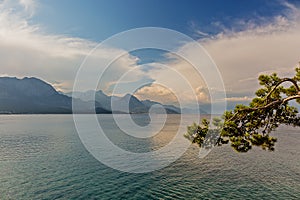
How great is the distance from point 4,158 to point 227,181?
52.7 metres

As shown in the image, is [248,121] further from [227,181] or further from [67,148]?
[67,148]

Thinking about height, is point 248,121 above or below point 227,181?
above

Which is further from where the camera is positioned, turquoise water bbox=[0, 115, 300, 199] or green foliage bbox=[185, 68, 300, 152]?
turquoise water bbox=[0, 115, 300, 199]

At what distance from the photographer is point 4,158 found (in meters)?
59.5

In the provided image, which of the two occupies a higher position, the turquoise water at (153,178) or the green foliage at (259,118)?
the green foliage at (259,118)

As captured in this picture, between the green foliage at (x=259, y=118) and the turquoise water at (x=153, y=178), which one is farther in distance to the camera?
the turquoise water at (x=153, y=178)

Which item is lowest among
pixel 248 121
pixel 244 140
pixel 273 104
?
pixel 244 140

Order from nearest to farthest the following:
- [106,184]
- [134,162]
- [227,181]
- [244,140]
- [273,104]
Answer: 1. [273,104]
2. [244,140]
3. [106,184]
4. [227,181]
5. [134,162]

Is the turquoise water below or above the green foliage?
below

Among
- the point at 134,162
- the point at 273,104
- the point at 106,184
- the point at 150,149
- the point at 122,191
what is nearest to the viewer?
the point at 273,104

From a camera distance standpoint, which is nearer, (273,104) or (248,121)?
(273,104)

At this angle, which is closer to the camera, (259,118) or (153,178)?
(259,118)

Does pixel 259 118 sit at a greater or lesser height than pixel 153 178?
greater

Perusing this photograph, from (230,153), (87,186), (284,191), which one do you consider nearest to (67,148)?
(87,186)
